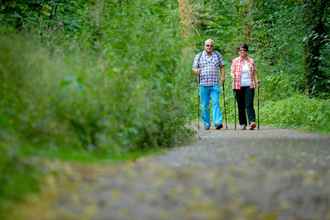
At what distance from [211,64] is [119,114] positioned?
329 inches

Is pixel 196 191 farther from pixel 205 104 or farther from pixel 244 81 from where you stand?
pixel 244 81

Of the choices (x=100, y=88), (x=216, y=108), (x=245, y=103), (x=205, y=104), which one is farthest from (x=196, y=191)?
(x=245, y=103)

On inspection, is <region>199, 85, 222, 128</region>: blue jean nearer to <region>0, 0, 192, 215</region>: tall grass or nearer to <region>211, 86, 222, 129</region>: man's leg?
<region>211, 86, 222, 129</region>: man's leg

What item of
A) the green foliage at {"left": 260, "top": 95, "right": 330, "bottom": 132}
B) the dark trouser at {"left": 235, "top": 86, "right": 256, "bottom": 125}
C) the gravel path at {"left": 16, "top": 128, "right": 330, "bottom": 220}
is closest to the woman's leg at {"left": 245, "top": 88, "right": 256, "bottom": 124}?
the dark trouser at {"left": 235, "top": 86, "right": 256, "bottom": 125}

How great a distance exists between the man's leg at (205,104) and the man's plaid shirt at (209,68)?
0.56 feet

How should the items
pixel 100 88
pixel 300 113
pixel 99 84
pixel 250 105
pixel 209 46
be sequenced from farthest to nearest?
pixel 300 113 < pixel 209 46 < pixel 250 105 < pixel 99 84 < pixel 100 88

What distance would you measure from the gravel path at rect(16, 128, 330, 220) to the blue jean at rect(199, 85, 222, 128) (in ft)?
28.9

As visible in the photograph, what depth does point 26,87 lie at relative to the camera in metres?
9.63

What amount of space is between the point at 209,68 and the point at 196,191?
11929 mm

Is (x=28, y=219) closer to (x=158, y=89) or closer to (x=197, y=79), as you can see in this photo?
(x=158, y=89)

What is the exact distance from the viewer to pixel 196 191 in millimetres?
7004

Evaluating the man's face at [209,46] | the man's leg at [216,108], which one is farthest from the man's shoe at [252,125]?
the man's face at [209,46]

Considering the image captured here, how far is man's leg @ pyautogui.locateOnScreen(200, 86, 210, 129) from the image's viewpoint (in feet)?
60.7

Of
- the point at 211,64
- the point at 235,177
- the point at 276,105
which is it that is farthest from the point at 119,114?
A: the point at 276,105
